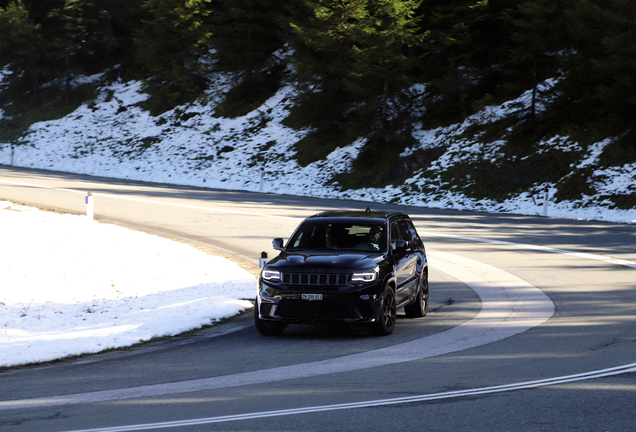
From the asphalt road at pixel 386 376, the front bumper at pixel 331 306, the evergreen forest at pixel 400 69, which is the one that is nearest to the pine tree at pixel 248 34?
the evergreen forest at pixel 400 69

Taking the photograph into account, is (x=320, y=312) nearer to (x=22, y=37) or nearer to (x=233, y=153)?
(x=233, y=153)

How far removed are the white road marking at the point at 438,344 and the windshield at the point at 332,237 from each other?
1.65 m

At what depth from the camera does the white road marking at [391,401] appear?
543 centimetres

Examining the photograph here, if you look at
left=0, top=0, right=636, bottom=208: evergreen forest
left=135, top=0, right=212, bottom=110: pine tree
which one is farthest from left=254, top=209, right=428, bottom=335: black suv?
left=135, top=0, right=212, bottom=110: pine tree

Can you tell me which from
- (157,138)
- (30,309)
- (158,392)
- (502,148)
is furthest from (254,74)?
(158,392)

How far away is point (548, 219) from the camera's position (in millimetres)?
21922

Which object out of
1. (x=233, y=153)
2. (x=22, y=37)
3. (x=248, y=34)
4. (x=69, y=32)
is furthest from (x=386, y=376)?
(x=22, y=37)

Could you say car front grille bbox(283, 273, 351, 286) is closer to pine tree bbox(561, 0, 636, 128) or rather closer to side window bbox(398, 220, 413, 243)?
side window bbox(398, 220, 413, 243)

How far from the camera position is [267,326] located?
8.94m

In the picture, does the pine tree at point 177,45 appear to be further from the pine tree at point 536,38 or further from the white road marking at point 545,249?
the white road marking at point 545,249

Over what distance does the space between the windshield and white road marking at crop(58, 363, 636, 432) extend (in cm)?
355

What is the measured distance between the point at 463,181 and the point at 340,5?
34.9 ft

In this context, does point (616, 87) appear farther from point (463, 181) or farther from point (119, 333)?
point (119, 333)

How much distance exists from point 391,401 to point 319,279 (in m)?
2.82
